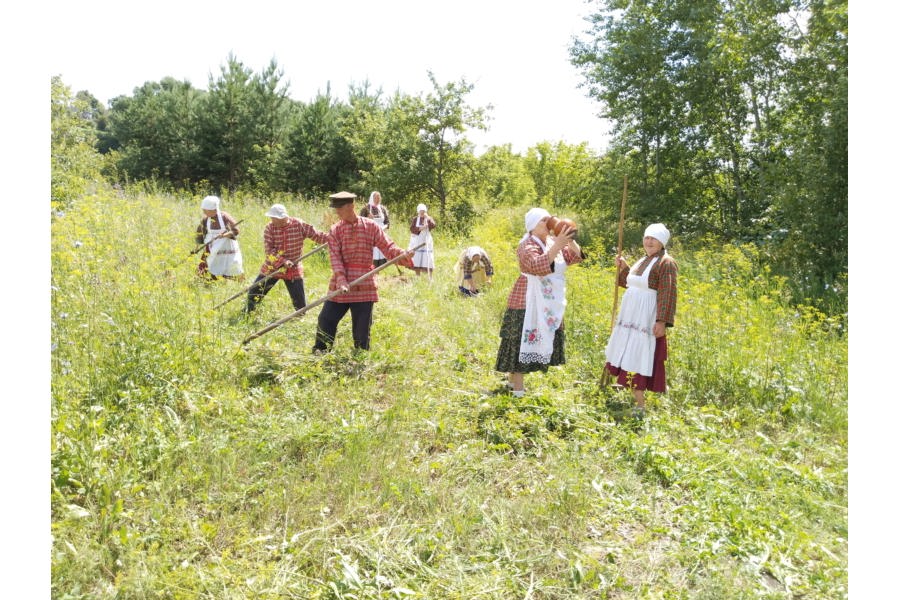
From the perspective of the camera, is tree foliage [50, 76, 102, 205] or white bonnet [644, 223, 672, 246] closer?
white bonnet [644, 223, 672, 246]

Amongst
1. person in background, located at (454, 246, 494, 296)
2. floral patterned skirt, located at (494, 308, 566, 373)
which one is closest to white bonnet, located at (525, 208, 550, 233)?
floral patterned skirt, located at (494, 308, 566, 373)

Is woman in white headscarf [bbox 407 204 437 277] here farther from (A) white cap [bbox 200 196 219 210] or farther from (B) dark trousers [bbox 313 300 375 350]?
(B) dark trousers [bbox 313 300 375 350]

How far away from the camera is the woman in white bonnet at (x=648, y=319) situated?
4.48 metres

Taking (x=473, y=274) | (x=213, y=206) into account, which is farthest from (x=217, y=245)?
(x=473, y=274)

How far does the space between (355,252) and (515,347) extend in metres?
1.74

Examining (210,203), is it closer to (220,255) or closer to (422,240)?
(220,255)

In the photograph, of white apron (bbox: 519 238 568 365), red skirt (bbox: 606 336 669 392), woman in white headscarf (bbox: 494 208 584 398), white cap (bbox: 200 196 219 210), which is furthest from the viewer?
white cap (bbox: 200 196 219 210)

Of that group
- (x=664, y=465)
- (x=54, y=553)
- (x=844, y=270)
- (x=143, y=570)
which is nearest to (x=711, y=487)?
(x=664, y=465)

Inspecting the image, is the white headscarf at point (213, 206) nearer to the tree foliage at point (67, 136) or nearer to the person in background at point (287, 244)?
the person in background at point (287, 244)

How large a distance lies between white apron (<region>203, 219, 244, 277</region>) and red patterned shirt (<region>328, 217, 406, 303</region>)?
112 inches

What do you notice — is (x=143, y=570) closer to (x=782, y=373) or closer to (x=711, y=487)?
(x=711, y=487)

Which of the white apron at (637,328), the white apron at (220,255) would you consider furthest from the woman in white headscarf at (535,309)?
the white apron at (220,255)

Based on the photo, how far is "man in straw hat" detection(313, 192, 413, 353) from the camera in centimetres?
514

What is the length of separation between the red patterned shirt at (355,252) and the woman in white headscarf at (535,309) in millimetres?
1260
